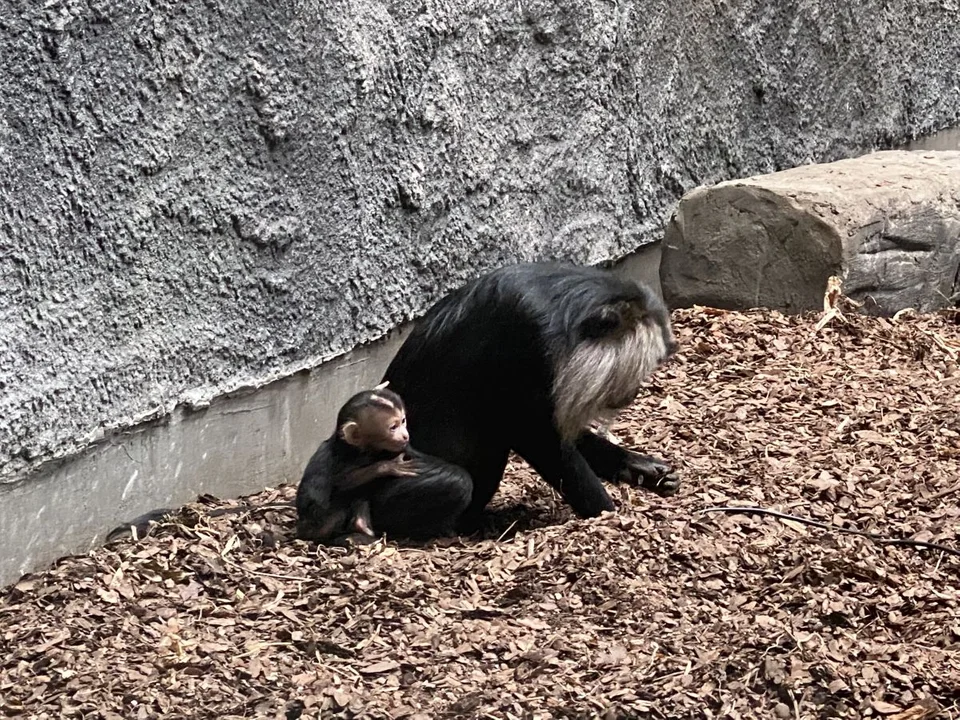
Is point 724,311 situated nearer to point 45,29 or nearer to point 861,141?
point 861,141

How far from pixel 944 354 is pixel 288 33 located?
388 cm

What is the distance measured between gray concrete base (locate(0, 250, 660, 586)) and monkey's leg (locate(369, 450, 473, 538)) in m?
0.71

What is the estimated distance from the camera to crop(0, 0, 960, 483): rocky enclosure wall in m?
4.61

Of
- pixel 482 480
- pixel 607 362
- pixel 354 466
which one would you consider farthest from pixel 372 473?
pixel 607 362

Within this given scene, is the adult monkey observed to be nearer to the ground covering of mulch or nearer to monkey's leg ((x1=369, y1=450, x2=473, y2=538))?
monkey's leg ((x1=369, y1=450, x2=473, y2=538))

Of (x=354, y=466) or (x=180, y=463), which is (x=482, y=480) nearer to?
(x=354, y=466)

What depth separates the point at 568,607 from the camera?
4.54m

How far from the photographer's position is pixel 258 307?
18.1 feet

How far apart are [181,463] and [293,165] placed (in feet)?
4.19

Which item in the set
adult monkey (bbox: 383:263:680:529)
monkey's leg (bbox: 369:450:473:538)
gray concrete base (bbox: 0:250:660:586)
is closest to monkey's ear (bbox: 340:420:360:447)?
monkey's leg (bbox: 369:450:473:538)

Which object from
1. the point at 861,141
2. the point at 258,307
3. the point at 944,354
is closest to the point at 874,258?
the point at 944,354

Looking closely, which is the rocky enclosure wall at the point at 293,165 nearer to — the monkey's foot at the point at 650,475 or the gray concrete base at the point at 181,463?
the gray concrete base at the point at 181,463

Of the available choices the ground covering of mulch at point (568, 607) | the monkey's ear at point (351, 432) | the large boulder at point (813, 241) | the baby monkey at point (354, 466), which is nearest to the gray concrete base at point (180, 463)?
the ground covering of mulch at point (568, 607)

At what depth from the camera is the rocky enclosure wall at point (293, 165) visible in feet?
15.1
